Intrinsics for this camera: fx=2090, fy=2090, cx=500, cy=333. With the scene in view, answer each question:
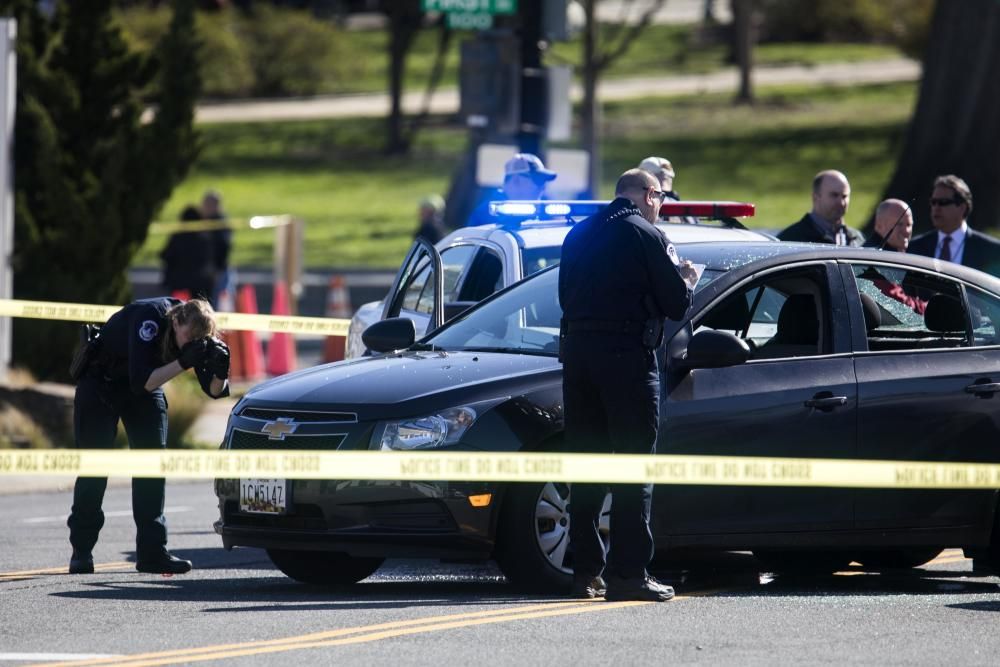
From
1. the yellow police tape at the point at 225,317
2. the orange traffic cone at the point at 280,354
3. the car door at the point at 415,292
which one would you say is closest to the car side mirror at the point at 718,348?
the car door at the point at 415,292

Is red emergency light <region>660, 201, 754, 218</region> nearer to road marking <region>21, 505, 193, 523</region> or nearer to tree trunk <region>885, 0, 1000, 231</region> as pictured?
road marking <region>21, 505, 193, 523</region>

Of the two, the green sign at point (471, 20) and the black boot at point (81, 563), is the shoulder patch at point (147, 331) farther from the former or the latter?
the green sign at point (471, 20)

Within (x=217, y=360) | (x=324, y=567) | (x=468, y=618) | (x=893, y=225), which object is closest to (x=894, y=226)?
(x=893, y=225)

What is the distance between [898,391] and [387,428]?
2312 mm

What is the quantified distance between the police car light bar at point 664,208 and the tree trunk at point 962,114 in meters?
11.7

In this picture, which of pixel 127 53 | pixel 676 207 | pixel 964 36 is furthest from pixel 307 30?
pixel 676 207

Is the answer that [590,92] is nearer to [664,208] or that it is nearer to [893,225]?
[893,225]

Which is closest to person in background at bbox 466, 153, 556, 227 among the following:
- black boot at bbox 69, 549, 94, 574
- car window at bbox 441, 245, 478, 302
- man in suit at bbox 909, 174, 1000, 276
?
car window at bbox 441, 245, 478, 302

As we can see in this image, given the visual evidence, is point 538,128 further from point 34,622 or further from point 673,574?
point 34,622

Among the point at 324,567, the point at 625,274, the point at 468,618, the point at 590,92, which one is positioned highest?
the point at 625,274

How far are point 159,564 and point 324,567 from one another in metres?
0.89

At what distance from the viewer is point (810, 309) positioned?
30.6 ft

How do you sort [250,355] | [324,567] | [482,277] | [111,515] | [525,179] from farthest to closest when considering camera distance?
[250,355] < [111,515] < [525,179] < [482,277] < [324,567]

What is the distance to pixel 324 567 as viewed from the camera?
936 cm
